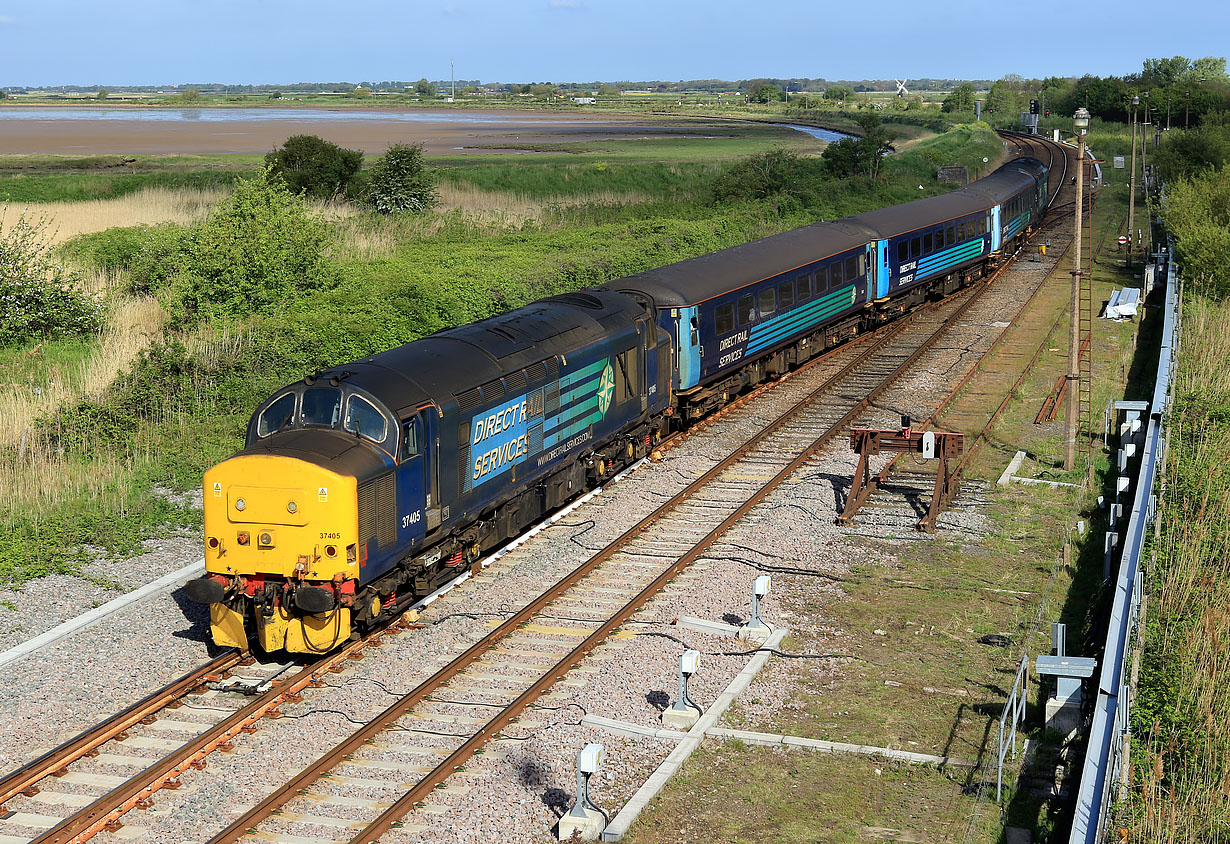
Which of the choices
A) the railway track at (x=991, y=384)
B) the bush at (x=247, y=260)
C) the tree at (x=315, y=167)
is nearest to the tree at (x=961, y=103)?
the tree at (x=315, y=167)

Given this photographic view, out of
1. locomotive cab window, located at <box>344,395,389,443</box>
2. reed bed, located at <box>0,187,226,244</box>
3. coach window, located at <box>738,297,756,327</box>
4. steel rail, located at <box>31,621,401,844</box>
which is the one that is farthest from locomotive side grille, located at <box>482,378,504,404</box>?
reed bed, located at <box>0,187,226,244</box>

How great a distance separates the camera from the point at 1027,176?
5434cm

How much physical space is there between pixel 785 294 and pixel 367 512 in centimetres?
1728

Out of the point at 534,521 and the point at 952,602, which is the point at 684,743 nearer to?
the point at 952,602

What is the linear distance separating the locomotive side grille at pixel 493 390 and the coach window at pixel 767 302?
39.7ft

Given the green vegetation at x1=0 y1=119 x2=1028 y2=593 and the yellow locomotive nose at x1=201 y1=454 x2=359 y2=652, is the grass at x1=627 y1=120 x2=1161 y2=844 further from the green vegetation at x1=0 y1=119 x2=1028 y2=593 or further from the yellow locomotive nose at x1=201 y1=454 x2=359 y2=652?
the green vegetation at x1=0 y1=119 x2=1028 y2=593

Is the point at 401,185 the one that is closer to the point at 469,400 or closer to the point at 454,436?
the point at 469,400

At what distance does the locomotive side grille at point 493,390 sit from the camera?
57.2 feet

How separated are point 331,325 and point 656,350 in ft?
25.7

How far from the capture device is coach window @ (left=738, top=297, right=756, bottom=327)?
27.7m

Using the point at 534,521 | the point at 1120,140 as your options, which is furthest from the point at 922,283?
the point at 1120,140

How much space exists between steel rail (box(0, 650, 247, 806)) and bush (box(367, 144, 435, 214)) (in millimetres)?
38511

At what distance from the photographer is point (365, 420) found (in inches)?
597

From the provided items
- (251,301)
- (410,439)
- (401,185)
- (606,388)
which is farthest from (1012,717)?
(401,185)
